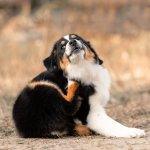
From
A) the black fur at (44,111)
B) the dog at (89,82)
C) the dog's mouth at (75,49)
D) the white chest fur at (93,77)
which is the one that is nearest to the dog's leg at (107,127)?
the dog at (89,82)

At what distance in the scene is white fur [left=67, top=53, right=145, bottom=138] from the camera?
24.6 ft

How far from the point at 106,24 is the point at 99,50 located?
6.18ft

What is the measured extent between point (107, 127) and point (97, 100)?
352 mm

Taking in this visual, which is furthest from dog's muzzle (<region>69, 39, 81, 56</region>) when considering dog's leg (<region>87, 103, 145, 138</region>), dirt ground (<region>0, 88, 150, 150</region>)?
dirt ground (<region>0, 88, 150, 150</region>)

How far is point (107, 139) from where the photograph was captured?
7.39m

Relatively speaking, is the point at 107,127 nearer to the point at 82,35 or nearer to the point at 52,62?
the point at 52,62

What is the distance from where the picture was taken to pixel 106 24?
1805 cm

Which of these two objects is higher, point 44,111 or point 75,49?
point 75,49

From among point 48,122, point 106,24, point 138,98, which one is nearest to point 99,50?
point 106,24

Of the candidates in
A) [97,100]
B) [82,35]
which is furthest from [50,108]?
[82,35]

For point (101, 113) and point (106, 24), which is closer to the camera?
point (101, 113)

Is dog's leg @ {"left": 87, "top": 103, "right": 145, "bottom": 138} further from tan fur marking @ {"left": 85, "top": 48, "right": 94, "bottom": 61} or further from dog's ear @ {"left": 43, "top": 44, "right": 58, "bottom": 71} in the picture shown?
dog's ear @ {"left": 43, "top": 44, "right": 58, "bottom": 71}

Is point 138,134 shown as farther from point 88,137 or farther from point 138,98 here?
point 138,98

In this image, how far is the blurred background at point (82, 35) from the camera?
1345 cm
